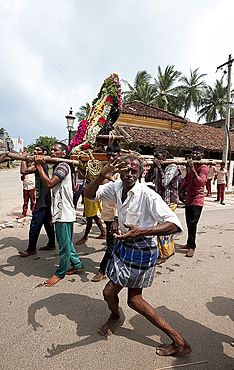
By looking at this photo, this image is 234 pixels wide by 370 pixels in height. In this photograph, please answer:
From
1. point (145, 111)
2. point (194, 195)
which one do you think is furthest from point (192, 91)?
point (194, 195)

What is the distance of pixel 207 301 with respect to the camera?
9.31ft

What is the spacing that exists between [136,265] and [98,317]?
3.17 feet

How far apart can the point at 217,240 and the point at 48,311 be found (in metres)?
4.15

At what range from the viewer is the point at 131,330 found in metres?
2.28

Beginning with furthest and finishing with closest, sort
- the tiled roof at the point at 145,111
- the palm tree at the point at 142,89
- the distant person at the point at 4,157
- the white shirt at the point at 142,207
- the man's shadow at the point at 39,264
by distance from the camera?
the palm tree at the point at 142,89 < the tiled roof at the point at 145,111 < the man's shadow at the point at 39,264 < the distant person at the point at 4,157 < the white shirt at the point at 142,207

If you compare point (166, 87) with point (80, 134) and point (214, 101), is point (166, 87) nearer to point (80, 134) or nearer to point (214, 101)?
point (214, 101)

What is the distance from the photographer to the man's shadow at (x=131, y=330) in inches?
79.7

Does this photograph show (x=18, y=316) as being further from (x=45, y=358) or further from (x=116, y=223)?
(x=116, y=223)

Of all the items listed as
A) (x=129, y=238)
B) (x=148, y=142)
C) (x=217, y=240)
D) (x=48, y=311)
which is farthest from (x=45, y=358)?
(x=148, y=142)

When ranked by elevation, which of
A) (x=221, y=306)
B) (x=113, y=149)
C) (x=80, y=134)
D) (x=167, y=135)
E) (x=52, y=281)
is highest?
(x=167, y=135)

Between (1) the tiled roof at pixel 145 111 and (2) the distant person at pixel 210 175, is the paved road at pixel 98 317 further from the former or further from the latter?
(1) the tiled roof at pixel 145 111

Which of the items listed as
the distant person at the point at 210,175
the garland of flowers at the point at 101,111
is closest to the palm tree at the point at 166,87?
the distant person at the point at 210,175

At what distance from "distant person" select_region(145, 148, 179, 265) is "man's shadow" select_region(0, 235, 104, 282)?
3.87 ft

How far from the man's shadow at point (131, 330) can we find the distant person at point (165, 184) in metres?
1.37
